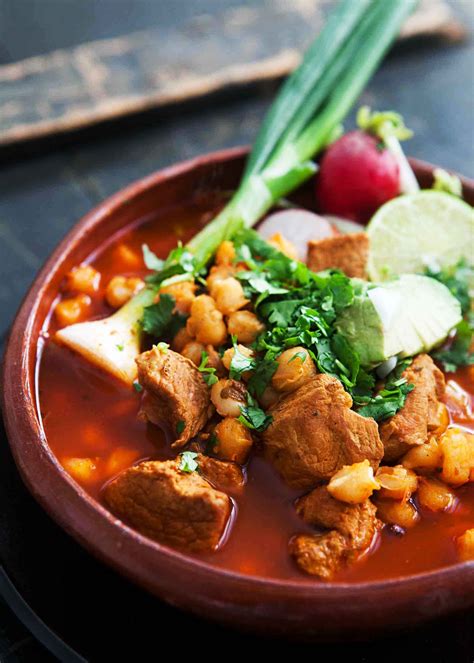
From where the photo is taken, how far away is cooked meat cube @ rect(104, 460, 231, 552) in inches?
98.9

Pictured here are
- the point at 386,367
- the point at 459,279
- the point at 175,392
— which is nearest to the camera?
the point at 175,392

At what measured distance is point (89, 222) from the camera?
3590mm

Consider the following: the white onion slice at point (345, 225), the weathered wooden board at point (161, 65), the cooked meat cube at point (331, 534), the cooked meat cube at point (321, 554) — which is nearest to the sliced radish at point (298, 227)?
the white onion slice at point (345, 225)

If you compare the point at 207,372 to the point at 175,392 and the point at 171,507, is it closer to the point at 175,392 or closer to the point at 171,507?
the point at 175,392

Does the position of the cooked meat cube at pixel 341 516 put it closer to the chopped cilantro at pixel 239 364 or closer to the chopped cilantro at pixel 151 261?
the chopped cilantro at pixel 239 364

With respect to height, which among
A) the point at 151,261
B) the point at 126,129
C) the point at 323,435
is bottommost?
the point at 126,129

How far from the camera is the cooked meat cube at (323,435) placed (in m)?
2.66

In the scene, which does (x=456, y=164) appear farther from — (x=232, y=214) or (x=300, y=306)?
(x=300, y=306)

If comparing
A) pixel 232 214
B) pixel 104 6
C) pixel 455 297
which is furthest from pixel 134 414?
pixel 104 6

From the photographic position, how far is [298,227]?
382 cm

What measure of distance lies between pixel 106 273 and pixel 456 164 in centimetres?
223

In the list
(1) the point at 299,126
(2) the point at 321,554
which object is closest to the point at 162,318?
(2) the point at 321,554

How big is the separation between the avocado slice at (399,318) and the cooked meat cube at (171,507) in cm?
80

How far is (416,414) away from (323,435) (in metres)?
0.40
